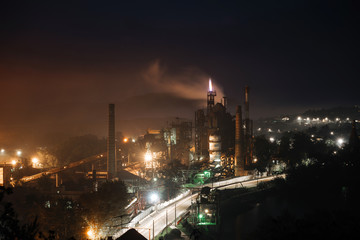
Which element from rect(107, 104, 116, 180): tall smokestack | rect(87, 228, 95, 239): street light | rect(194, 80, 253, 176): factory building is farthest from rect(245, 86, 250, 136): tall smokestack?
rect(87, 228, 95, 239): street light

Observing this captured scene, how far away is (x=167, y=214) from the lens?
25.3m

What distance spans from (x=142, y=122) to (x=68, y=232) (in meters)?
142

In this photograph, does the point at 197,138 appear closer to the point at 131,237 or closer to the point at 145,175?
the point at 145,175

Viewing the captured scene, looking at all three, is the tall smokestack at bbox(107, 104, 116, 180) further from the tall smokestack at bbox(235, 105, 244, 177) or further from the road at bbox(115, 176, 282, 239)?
the tall smokestack at bbox(235, 105, 244, 177)

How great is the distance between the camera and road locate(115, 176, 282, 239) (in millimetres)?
21708

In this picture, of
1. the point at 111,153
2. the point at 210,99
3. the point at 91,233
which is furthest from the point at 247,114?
the point at 91,233

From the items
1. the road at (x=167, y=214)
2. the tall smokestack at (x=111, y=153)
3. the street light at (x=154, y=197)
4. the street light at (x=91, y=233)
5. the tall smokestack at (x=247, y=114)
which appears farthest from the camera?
the tall smokestack at (x=247, y=114)

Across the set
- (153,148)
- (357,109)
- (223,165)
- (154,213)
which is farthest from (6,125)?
(357,109)

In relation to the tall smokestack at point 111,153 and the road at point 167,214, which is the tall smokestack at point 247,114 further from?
the tall smokestack at point 111,153

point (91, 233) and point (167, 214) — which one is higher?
point (91, 233)

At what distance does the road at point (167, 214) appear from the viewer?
855 inches

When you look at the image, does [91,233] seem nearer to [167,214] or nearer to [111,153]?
[167,214]

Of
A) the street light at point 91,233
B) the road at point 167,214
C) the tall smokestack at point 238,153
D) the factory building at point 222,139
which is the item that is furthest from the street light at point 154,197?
the tall smokestack at point 238,153

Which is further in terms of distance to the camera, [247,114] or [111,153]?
[247,114]
